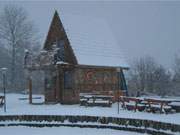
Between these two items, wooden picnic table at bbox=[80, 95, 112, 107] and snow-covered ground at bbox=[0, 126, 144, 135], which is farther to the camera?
wooden picnic table at bbox=[80, 95, 112, 107]

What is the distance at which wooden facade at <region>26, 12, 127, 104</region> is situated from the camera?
3256cm

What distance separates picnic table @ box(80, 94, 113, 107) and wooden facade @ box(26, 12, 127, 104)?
2.48 metres

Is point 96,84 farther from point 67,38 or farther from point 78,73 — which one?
point 67,38

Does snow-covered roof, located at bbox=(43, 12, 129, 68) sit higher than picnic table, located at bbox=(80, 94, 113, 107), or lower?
higher

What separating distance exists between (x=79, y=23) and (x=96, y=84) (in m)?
5.65

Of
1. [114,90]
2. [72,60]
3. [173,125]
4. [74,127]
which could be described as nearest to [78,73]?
[72,60]

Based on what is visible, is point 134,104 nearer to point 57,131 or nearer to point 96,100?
point 96,100

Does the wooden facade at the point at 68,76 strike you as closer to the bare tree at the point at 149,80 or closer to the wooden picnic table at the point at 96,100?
the wooden picnic table at the point at 96,100

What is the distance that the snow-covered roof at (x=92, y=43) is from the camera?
33153 millimetres

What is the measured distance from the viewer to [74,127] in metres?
22.5

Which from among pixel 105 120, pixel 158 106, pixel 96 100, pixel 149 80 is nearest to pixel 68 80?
pixel 96 100

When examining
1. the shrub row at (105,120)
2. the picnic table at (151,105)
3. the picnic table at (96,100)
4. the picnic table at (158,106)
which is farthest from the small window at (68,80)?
the shrub row at (105,120)


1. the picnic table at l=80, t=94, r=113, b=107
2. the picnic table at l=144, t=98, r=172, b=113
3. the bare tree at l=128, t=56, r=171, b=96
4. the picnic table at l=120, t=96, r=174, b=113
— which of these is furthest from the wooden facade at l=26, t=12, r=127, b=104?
the bare tree at l=128, t=56, r=171, b=96

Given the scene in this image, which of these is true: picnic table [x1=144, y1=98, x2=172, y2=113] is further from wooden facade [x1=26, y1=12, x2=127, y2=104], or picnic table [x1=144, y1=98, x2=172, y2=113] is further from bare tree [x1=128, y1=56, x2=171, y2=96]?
bare tree [x1=128, y1=56, x2=171, y2=96]
